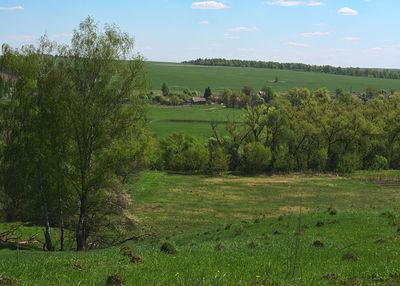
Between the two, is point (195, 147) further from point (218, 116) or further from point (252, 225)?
point (218, 116)

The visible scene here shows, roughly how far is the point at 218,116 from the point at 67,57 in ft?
373

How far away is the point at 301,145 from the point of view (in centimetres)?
7338

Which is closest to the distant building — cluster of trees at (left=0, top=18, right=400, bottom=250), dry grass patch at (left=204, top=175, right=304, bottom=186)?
dry grass patch at (left=204, top=175, right=304, bottom=186)

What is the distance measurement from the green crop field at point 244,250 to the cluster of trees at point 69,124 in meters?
4.40

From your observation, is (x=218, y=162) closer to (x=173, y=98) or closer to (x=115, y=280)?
(x=115, y=280)

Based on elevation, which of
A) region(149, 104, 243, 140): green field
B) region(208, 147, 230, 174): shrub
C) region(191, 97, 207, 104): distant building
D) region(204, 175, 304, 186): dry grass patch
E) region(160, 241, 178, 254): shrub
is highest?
region(191, 97, 207, 104): distant building

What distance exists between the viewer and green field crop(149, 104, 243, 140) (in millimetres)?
108062

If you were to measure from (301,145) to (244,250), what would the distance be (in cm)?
5982

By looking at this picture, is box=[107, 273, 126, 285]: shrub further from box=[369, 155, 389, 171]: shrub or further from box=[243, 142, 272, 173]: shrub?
box=[369, 155, 389, 171]: shrub

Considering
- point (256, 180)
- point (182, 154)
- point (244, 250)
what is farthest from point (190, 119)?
point (244, 250)

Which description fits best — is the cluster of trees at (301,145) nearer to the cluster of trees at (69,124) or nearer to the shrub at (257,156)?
the shrub at (257,156)

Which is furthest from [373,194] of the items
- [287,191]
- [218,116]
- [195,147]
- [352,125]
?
[218,116]

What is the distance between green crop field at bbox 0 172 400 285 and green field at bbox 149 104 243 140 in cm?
4908

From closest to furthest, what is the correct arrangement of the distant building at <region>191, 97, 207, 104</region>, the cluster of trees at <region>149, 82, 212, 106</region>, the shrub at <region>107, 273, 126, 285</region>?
the shrub at <region>107, 273, 126, 285</region> < the cluster of trees at <region>149, 82, 212, 106</region> < the distant building at <region>191, 97, 207, 104</region>
